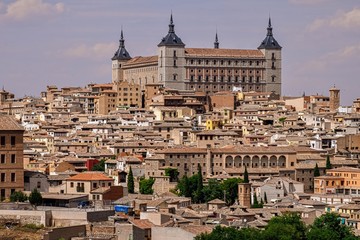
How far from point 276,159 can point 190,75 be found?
58.1 meters

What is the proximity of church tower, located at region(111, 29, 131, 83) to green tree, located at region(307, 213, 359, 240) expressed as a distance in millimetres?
95274

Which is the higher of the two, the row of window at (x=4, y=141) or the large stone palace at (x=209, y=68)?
the large stone palace at (x=209, y=68)

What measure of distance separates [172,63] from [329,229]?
86.9 meters

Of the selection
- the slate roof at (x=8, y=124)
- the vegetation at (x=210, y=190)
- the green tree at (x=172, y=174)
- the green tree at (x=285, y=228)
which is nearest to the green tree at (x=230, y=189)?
the vegetation at (x=210, y=190)

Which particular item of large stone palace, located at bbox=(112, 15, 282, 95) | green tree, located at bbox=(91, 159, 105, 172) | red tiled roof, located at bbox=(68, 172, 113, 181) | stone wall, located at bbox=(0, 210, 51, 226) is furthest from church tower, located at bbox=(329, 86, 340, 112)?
stone wall, located at bbox=(0, 210, 51, 226)

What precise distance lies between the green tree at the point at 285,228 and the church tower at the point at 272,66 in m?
88.4

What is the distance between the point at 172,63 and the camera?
13788cm

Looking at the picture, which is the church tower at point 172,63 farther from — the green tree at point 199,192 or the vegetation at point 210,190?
the green tree at point 199,192

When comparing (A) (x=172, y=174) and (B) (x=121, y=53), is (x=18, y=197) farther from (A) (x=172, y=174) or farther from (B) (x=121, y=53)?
(B) (x=121, y=53)

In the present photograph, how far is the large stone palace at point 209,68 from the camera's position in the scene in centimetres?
13775

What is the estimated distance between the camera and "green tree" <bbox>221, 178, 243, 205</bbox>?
68438mm

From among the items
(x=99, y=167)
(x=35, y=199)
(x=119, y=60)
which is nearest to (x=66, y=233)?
(x=35, y=199)

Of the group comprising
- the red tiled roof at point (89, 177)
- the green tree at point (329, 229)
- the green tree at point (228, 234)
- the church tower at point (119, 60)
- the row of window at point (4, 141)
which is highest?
the church tower at point (119, 60)

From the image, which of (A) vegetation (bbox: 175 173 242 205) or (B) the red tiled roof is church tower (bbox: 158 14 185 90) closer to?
(A) vegetation (bbox: 175 173 242 205)
